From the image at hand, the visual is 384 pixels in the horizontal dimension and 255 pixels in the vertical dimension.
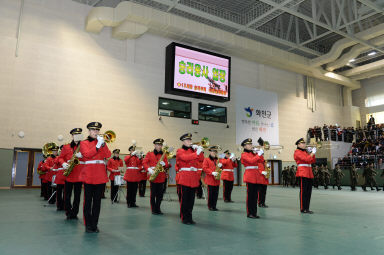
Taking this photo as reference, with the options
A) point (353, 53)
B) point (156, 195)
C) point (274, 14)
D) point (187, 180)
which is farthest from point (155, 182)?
point (353, 53)

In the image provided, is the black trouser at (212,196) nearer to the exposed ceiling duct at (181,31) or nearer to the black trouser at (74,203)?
the black trouser at (74,203)

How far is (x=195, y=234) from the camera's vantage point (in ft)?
17.5

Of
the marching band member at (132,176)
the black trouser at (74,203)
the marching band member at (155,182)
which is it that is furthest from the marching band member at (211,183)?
the black trouser at (74,203)

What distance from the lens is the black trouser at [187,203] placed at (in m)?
6.39

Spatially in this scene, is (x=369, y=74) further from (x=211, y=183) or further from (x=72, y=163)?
(x=72, y=163)

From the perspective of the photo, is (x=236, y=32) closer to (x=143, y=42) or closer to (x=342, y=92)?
(x=143, y=42)

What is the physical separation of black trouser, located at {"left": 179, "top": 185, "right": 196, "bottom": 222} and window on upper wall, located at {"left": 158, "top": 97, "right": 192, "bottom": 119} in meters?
13.7

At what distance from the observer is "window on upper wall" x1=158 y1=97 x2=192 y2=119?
2009 cm

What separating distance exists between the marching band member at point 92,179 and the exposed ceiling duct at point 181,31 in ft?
45.7

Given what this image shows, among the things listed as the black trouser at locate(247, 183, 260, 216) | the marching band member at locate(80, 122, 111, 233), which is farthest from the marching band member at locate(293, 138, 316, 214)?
the marching band member at locate(80, 122, 111, 233)

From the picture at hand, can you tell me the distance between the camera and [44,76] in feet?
54.0

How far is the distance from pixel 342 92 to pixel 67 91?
2871 cm

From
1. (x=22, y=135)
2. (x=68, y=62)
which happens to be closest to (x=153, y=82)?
(x=68, y=62)

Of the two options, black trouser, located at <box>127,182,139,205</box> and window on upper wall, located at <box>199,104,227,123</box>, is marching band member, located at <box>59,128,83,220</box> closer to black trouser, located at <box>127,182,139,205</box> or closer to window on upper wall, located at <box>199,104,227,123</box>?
black trouser, located at <box>127,182,139,205</box>
